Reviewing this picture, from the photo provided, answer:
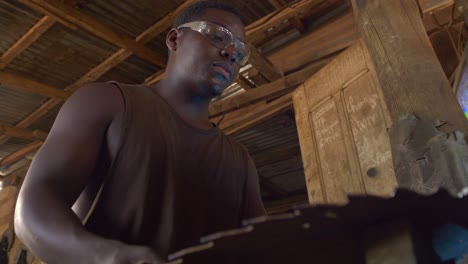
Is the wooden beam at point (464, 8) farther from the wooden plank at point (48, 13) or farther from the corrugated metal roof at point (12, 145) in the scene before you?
the corrugated metal roof at point (12, 145)

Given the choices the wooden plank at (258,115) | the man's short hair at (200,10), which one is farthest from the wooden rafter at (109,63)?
the man's short hair at (200,10)

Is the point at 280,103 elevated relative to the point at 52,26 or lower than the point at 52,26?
lower

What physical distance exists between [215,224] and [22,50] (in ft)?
11.9

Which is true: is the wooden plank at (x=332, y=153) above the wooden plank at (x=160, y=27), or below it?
below

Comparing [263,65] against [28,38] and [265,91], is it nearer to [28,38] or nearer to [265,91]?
[265,91]

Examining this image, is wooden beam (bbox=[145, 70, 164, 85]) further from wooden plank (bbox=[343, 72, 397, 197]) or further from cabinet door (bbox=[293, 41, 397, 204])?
wooden plank (bbox=[343, 72, 397, 197])

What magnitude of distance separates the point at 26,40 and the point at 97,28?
0.83 metres

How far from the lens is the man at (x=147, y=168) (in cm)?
112

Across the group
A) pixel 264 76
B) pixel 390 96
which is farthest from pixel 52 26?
pixel 390 96

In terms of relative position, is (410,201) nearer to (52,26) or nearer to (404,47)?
(404,47)

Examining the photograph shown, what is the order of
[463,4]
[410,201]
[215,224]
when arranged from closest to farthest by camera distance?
[410,201] → [215,224] → [463,4]

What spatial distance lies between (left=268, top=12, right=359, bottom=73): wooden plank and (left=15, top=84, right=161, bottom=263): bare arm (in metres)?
2.98

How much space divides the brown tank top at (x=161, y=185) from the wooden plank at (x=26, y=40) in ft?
8.93

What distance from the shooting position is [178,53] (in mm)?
2053
